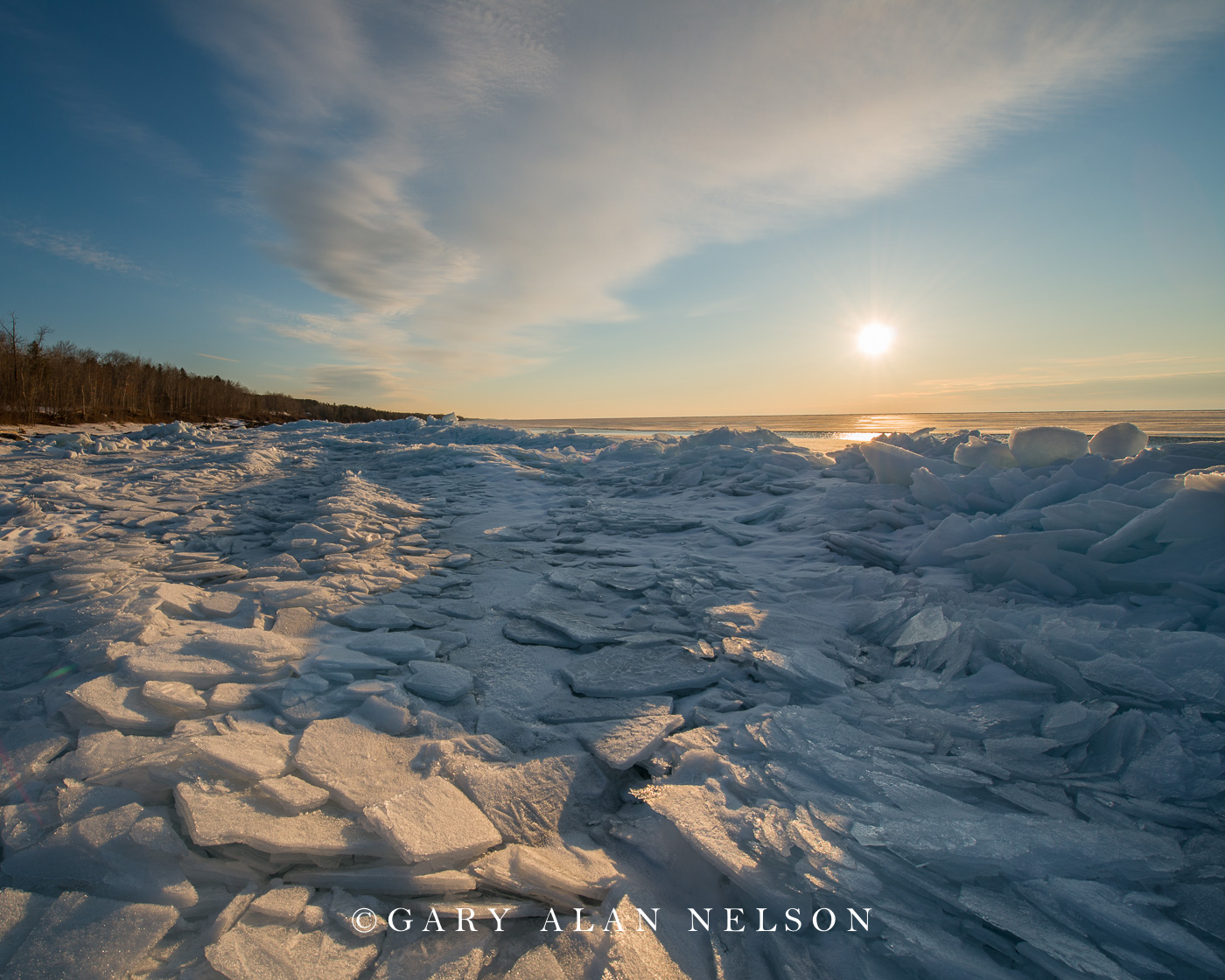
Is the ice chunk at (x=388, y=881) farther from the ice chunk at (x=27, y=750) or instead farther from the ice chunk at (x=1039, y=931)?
the ice chunk at (x=1039, y=931)

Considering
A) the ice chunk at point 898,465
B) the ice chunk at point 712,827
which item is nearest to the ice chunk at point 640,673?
the ice chunk at point 712,827

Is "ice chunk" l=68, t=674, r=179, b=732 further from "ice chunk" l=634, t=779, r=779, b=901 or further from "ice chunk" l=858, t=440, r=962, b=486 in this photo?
"ice chunk" l=858, t=440, r=962, b=486

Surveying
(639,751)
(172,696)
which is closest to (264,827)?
→ (172,696)

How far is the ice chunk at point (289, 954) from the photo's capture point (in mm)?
1041

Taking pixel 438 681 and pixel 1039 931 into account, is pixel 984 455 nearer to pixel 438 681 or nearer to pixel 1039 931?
pixel 1039 931

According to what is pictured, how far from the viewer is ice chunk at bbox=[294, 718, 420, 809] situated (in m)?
1.49

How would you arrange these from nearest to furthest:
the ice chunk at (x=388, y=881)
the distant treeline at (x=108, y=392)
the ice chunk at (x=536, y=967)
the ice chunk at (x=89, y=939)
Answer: the ice chunk at (x=89, y=939) < the ice chunk at (x=536, y=967) < the ice chunk at (x=388, y=881) < the distant treeline at (x=108, y=392)

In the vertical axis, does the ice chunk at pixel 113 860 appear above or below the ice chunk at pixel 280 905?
above

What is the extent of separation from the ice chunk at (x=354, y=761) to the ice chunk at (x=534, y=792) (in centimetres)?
19

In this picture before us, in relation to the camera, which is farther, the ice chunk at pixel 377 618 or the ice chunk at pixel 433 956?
the ice chunk at pixel 377 618

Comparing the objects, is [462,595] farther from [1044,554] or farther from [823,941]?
[1044,554]

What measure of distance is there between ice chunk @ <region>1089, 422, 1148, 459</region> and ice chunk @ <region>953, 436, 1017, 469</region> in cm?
55

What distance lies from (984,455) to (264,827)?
5.48m

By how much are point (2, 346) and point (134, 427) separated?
24.8 ft
